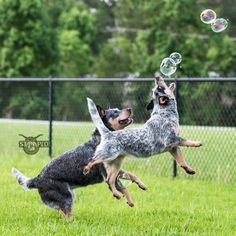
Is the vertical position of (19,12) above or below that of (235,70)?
above

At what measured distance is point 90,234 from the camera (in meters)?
5.64

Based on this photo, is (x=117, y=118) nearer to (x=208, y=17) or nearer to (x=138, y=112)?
(x=208, y=17)

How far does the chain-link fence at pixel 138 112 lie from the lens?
11.1m

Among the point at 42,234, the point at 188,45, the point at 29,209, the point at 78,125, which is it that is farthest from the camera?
the point at 188,45

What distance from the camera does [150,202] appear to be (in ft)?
25.2

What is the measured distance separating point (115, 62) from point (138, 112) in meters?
19.2

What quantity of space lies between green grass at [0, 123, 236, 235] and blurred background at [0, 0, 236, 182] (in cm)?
11

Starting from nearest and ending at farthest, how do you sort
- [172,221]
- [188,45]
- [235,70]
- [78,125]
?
[172,221] → [78,125] → [188,45] → [235,70]

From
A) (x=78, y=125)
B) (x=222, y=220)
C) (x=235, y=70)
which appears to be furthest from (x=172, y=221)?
(x=235, y=70)

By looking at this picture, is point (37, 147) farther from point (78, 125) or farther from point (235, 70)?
point (235, 70)

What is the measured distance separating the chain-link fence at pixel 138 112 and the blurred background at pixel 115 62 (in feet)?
0.10

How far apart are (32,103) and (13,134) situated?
111 inches

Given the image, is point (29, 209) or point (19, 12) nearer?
point (29, 209)

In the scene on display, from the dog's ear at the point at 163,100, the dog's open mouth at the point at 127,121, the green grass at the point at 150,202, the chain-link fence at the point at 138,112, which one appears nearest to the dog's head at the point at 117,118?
the dog's open mouth at the point at 127,121
